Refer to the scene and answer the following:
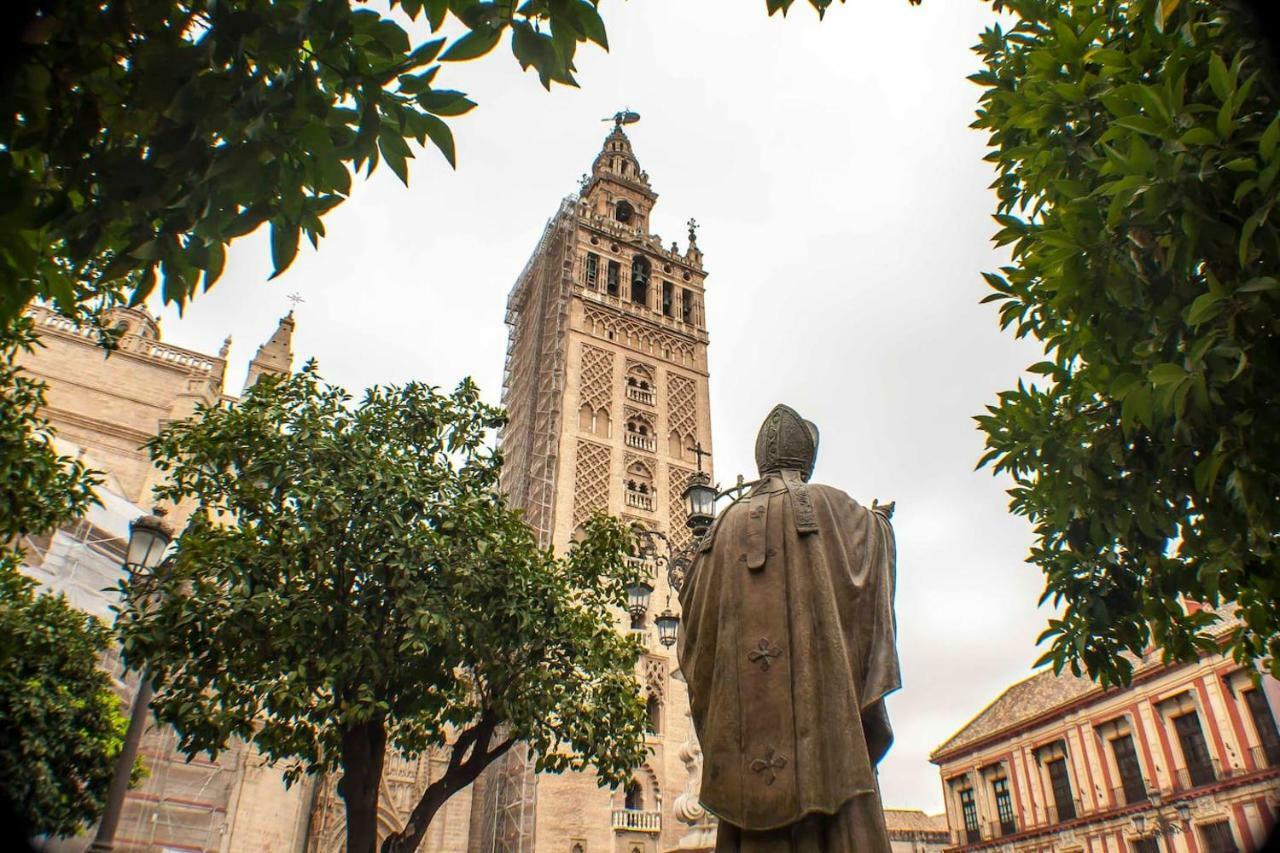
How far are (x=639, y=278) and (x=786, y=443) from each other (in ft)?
116

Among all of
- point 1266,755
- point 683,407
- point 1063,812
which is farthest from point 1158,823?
point 683,407

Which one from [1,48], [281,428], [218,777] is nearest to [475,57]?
[1,48]

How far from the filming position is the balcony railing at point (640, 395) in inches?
1319

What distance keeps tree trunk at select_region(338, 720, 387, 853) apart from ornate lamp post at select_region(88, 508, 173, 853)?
2.16 metres

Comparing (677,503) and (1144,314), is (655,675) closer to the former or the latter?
(677,503)

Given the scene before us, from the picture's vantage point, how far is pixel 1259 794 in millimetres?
19109

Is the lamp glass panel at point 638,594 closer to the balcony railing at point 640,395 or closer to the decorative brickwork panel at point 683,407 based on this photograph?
the decorative brickwork panel at point 683,407

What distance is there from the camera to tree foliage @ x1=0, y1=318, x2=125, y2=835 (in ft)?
23.4

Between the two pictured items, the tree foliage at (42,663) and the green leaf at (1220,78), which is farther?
the tree foliage at (42,663)

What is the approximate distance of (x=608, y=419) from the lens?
3212 centimetres

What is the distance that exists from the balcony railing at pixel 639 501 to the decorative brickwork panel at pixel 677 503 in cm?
86

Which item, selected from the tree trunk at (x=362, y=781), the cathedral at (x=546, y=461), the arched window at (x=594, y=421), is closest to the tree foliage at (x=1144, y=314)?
the cathedral at (x=546, y=461)

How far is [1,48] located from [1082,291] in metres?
5.12

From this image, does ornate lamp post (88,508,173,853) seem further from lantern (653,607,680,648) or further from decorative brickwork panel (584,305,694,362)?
decorative brickwork panel (584,305,694,362)
